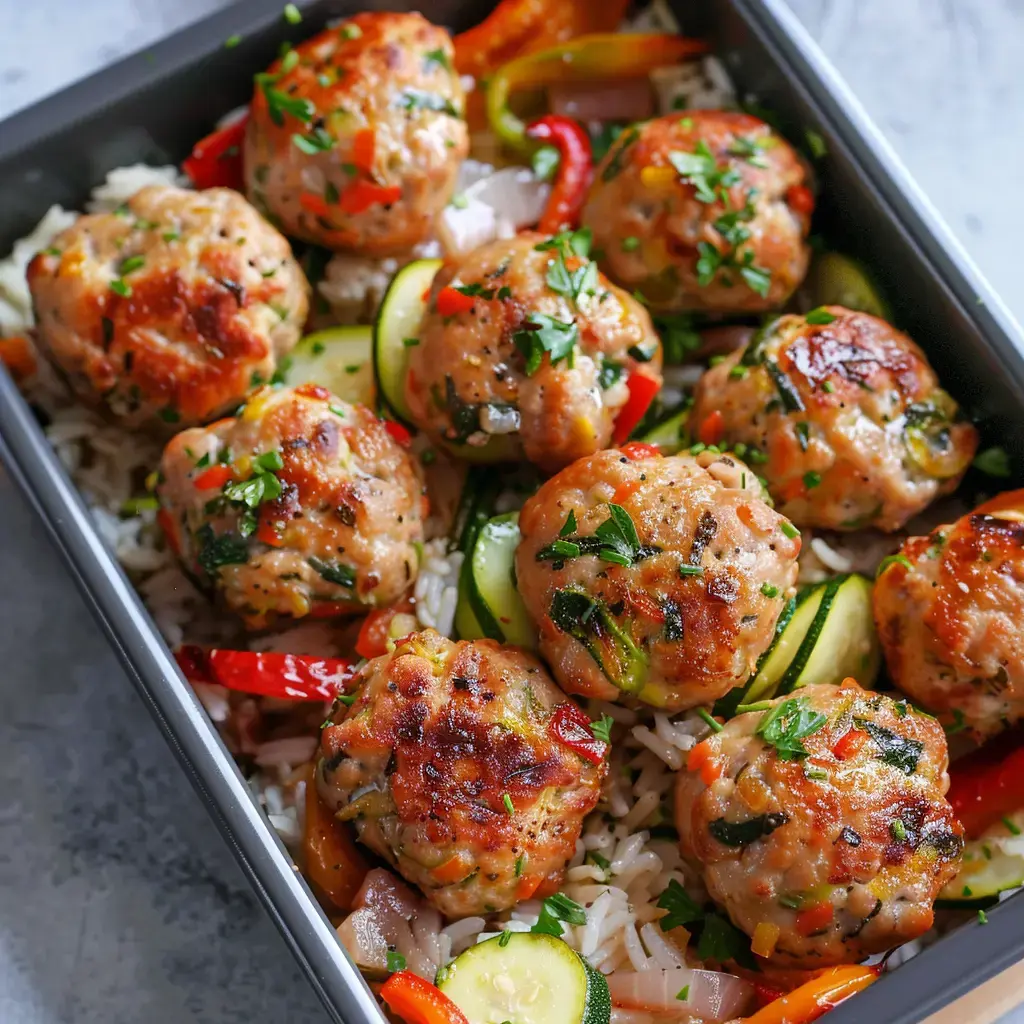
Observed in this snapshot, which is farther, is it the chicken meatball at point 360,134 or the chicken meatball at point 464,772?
the chicken meatball at point 360,134

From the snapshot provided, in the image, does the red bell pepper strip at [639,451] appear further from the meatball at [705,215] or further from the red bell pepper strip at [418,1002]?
the red bell pepper strip at [418,1002]

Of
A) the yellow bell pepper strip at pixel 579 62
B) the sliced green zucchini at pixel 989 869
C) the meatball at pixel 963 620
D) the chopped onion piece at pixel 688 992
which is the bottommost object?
Answer: the chopped onion piece at pixel 688 992

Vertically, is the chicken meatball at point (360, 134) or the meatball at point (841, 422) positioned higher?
the chicken meatball at point (360, 134)

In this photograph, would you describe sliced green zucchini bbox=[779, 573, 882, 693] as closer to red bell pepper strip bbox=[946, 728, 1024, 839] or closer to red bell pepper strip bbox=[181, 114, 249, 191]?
red bell pepper strip bbox=[946, 728, 1024, 839]

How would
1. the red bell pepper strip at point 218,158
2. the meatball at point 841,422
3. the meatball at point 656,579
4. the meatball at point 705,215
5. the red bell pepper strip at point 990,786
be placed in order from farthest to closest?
the red bell pepper strip at point 218,158 < the meatball at point 705,215 < the meatball at point 841,422 < the red bell pepper strip at point 990,786 < the meatball at point 656,579

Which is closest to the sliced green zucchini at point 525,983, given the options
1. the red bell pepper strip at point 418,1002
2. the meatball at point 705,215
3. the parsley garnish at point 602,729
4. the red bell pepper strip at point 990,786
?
the red bell pepper strip at point 418,1002

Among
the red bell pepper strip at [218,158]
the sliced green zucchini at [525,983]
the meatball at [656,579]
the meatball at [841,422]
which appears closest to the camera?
the sliced green zucchini at [525,983]

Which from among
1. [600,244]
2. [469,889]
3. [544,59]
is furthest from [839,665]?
[544,59]
